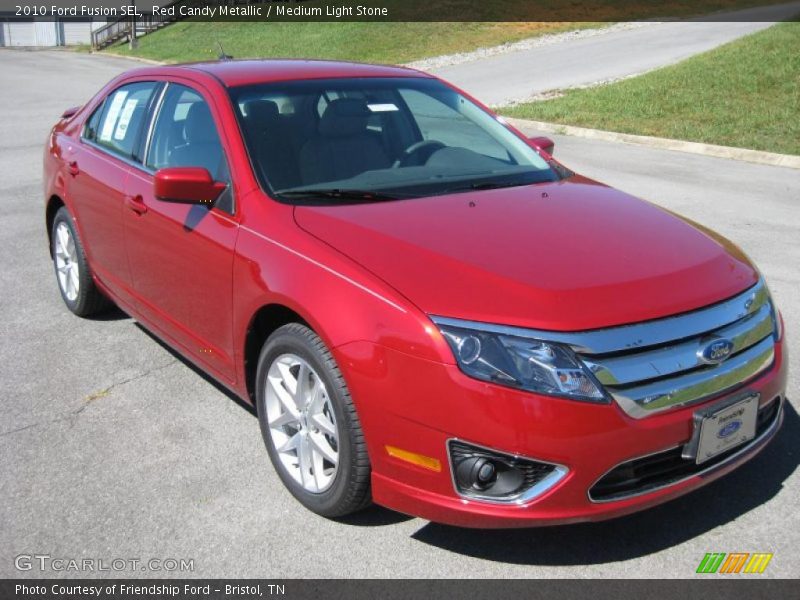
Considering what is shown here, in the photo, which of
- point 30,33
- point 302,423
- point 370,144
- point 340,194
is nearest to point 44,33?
point 30,33

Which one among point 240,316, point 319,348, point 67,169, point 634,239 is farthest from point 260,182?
point 67,169

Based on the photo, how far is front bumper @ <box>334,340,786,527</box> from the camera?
2762 mm

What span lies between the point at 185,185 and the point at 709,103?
13.3 meters

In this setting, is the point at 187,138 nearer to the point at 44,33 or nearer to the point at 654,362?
the point at 654,362

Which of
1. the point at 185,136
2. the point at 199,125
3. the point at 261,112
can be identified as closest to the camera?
the point at 261,112

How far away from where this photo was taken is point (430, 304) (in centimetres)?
291

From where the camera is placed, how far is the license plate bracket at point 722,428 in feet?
9.68

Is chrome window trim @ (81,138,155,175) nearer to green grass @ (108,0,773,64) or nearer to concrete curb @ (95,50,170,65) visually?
green grass @ (108,0,773,64)

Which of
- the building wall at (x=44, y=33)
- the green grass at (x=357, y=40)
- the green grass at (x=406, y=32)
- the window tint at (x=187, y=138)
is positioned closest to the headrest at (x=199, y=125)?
the window tint at (x=187, y=138)

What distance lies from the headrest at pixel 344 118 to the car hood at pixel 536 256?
660mm

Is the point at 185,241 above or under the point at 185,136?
under

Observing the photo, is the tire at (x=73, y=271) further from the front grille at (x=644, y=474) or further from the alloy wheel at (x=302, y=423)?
the front grille at (x=644, y=474)
